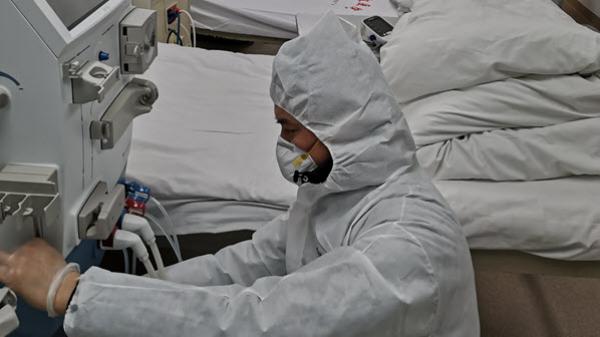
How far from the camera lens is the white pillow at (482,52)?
1646 mm

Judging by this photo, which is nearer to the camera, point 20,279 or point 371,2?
point 20,279

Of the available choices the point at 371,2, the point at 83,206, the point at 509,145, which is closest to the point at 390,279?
the point at 83,206

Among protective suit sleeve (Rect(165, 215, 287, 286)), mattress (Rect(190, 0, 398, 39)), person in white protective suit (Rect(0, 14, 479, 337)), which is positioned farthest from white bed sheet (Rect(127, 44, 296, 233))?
mattress (Rect(190, 0, 398, 39))

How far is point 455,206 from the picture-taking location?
5.18 ft

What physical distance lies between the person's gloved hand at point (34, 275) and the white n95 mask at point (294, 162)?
1.39 feet

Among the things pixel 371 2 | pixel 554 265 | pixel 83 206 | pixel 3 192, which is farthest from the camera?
pixel 371 2

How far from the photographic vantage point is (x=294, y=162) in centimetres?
114

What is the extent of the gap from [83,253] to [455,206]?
911 millimetres

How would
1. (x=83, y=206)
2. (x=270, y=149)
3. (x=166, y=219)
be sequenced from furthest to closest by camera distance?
1. (x=270, y=149)
2. (x=166, y=219)
3. (x=83, y=206)

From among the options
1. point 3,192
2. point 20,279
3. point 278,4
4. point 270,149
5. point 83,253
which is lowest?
point 278,4

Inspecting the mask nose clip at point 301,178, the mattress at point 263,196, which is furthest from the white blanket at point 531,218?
the mask nose clip at point 301,178

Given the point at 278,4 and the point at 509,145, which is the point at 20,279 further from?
the point at 278,4

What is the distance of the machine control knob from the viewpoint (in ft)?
2.92

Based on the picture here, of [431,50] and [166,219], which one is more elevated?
[431,50]
